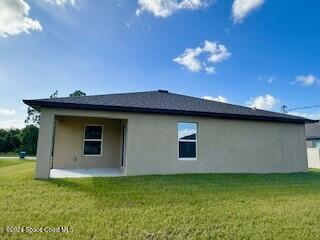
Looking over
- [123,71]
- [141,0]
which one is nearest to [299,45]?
[141,0]

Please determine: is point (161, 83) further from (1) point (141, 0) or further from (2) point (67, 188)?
(2) point (67, 188)

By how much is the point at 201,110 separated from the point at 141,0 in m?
6.14

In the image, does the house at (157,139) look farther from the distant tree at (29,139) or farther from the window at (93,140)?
the distant tree at (29,139)

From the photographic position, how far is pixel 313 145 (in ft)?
71.1

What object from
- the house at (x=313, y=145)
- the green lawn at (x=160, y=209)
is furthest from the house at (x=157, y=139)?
the house at (x=313, y=145)

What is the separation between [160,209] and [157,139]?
4.91 meters

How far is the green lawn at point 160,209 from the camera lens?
3852 millimetres

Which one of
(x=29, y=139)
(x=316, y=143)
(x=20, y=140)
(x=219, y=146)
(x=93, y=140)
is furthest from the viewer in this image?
(x=20, y=140)

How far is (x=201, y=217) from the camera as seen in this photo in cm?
450

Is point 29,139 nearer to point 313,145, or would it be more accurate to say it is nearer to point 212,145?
point 212,145

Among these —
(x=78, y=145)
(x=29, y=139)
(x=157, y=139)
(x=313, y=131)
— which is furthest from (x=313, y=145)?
(x=29, y=139)

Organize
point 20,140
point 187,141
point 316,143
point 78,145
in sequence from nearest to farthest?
1. point 187,141
2. point 78,145
3. point 316,143
4. point 20,140

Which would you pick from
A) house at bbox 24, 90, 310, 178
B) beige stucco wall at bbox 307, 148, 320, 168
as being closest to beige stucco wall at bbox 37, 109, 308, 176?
house at bbox 24, 90, 310, 178

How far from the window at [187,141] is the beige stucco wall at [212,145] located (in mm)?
229
